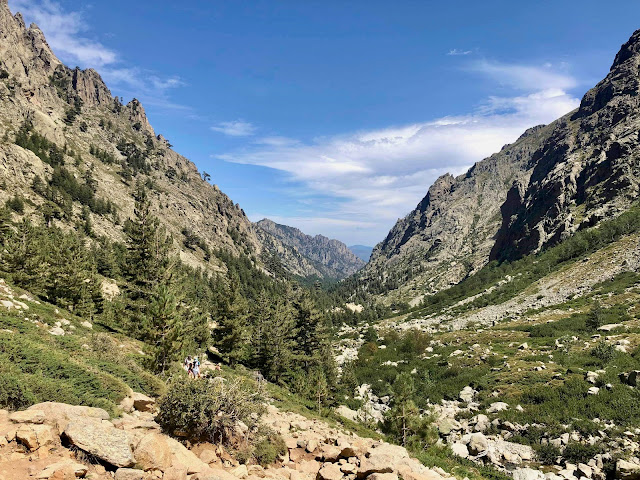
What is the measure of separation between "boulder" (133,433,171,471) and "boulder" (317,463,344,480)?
15.3 feet

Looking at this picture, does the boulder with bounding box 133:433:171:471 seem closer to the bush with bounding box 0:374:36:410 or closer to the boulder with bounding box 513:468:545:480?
the bush with bounding box 0:374:36:410

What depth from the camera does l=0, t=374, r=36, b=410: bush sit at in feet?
28.2

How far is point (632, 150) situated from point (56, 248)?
13213cm

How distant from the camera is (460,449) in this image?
20.0 m

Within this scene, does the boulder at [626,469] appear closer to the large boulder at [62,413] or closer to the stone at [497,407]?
the stone at [497,407]

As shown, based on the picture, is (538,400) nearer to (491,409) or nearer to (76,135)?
(491,409)

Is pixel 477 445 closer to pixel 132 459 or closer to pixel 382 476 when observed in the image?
pixel 382 476

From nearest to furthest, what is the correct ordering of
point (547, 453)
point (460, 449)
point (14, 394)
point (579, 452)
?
1. point (14, 394)
2. point (579, 452)
3. point (547, 453)
4. point (460, 449)

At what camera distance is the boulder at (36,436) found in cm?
693

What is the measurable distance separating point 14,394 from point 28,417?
1999 mm

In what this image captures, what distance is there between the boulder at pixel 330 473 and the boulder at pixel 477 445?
14144 millimetres

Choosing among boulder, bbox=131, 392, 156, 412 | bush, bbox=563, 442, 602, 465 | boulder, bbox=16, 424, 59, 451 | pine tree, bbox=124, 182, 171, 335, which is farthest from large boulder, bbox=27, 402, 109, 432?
pine tree, bbox=124, 182, 171, 335

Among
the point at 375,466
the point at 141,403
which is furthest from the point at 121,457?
the point at 375,466

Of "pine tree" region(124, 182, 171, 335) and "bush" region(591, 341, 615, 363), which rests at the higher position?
"pine tree" region(124, 182, 171, 335)
